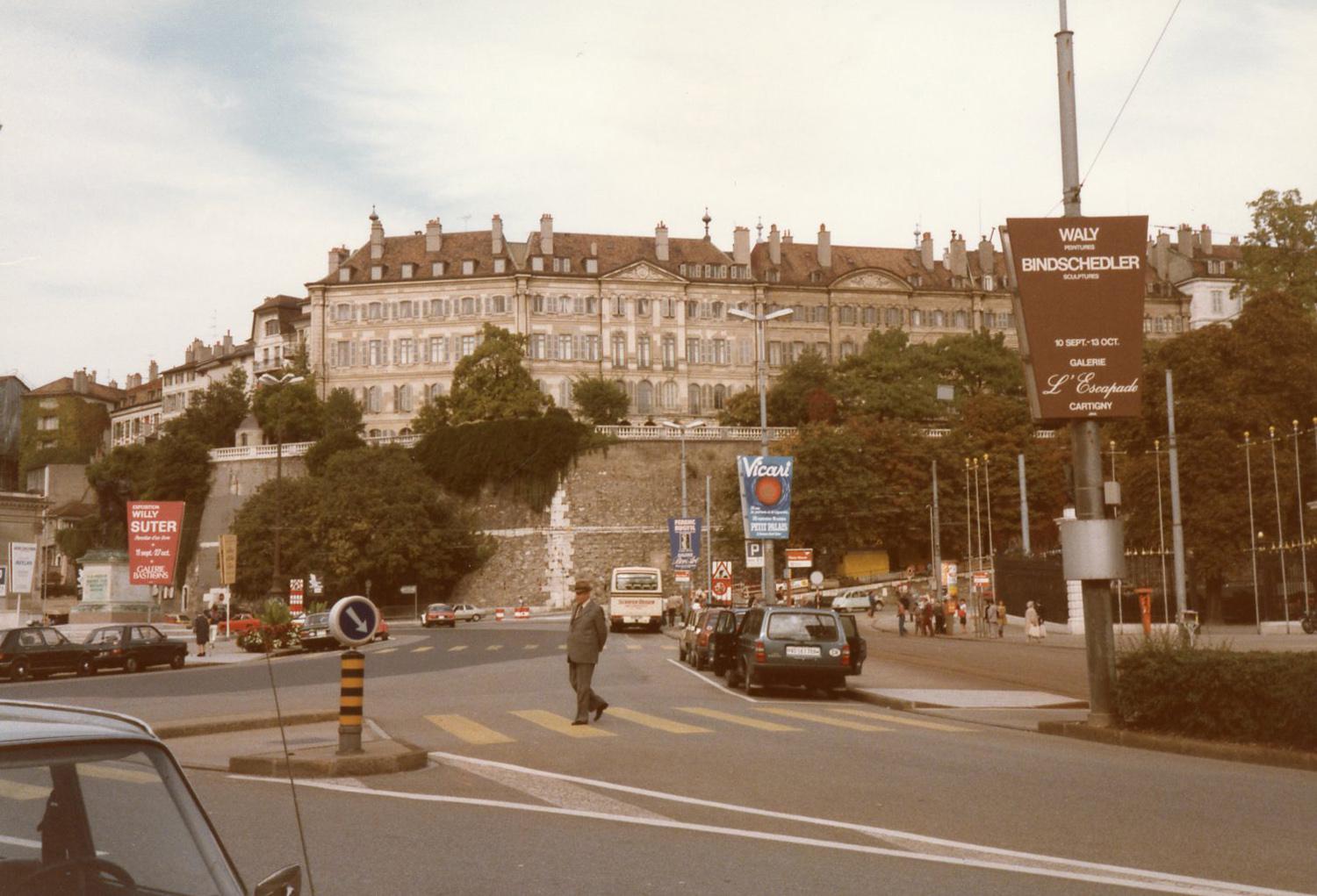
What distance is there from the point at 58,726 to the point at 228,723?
1640cm

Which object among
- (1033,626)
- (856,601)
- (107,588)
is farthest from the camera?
(856,601)

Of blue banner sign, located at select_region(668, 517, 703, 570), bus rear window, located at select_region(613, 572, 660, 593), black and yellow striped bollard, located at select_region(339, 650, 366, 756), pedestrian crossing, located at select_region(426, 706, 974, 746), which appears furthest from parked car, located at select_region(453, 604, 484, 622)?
black and yellow striped bollard, located at select_region(339, 650, 366, 756)

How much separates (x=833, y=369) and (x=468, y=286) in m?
31.3

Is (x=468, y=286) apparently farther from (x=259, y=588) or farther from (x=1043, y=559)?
(x=1043, y=559)

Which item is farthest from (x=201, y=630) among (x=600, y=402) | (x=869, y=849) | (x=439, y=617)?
(x=600, y=402)

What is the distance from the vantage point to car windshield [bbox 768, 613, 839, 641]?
84.2 feet

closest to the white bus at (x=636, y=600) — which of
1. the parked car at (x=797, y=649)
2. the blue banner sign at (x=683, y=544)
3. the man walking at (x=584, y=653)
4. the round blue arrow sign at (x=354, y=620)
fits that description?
the blue banner sign at (x=683, y=544)

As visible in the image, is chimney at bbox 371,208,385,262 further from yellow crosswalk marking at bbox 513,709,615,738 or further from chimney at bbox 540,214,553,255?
yellow crosswalk marking at bbox 513,709,615,738

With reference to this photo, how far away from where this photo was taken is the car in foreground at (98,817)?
3.44 m

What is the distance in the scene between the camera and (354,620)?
48.0ft

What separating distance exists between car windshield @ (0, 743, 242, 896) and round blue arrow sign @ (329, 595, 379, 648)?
10.7 metres

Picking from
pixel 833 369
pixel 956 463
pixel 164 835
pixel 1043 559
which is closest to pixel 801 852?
pixel 164 835

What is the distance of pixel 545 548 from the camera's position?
99.2m

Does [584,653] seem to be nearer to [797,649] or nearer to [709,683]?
[797,649]
